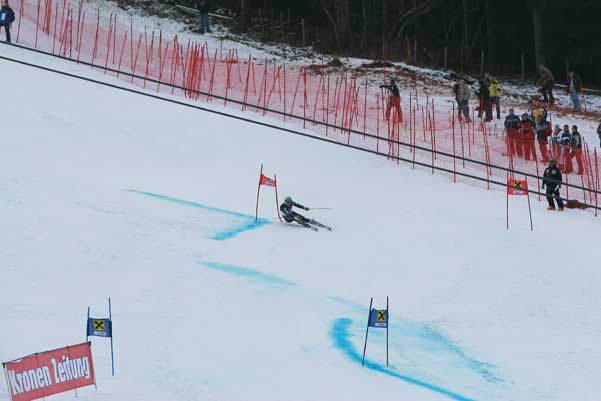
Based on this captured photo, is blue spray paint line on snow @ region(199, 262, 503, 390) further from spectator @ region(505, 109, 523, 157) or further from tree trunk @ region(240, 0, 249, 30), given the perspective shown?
tree trunk @ region(240, 0, 249, 30)

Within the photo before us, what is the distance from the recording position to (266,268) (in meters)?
22.8

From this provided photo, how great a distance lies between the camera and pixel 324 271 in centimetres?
2306

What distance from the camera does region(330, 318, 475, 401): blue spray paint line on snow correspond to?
58.6 feet

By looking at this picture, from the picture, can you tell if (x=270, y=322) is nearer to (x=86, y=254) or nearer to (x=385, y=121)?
(x=86, y=254)

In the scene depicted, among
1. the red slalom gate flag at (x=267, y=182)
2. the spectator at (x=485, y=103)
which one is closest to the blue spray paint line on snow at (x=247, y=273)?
the red slalom gate flag at (x=267, y=182)

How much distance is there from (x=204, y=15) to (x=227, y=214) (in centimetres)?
1925

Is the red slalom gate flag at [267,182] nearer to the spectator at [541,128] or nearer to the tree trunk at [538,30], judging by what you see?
the spectator at [541,128]

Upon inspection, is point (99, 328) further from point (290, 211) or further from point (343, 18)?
point (343, 18)

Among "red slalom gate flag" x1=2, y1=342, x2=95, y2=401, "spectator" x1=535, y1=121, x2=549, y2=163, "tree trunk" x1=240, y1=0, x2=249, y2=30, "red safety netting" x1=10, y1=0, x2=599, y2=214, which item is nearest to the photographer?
"red slalom gate flag" x1=2, y1=342, x2=95, y2=401

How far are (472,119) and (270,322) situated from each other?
17.2 meters

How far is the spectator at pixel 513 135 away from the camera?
3135cm

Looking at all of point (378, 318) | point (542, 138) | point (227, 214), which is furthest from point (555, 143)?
point (378, 318)

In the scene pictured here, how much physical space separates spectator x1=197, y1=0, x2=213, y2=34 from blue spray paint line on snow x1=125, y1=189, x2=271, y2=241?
60.1 feet

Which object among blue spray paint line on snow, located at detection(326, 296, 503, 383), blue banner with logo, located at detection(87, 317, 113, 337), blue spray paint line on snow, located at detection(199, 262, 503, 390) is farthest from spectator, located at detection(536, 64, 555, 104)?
blue banner with logo, located at detection(87, 317, 113, 337)
